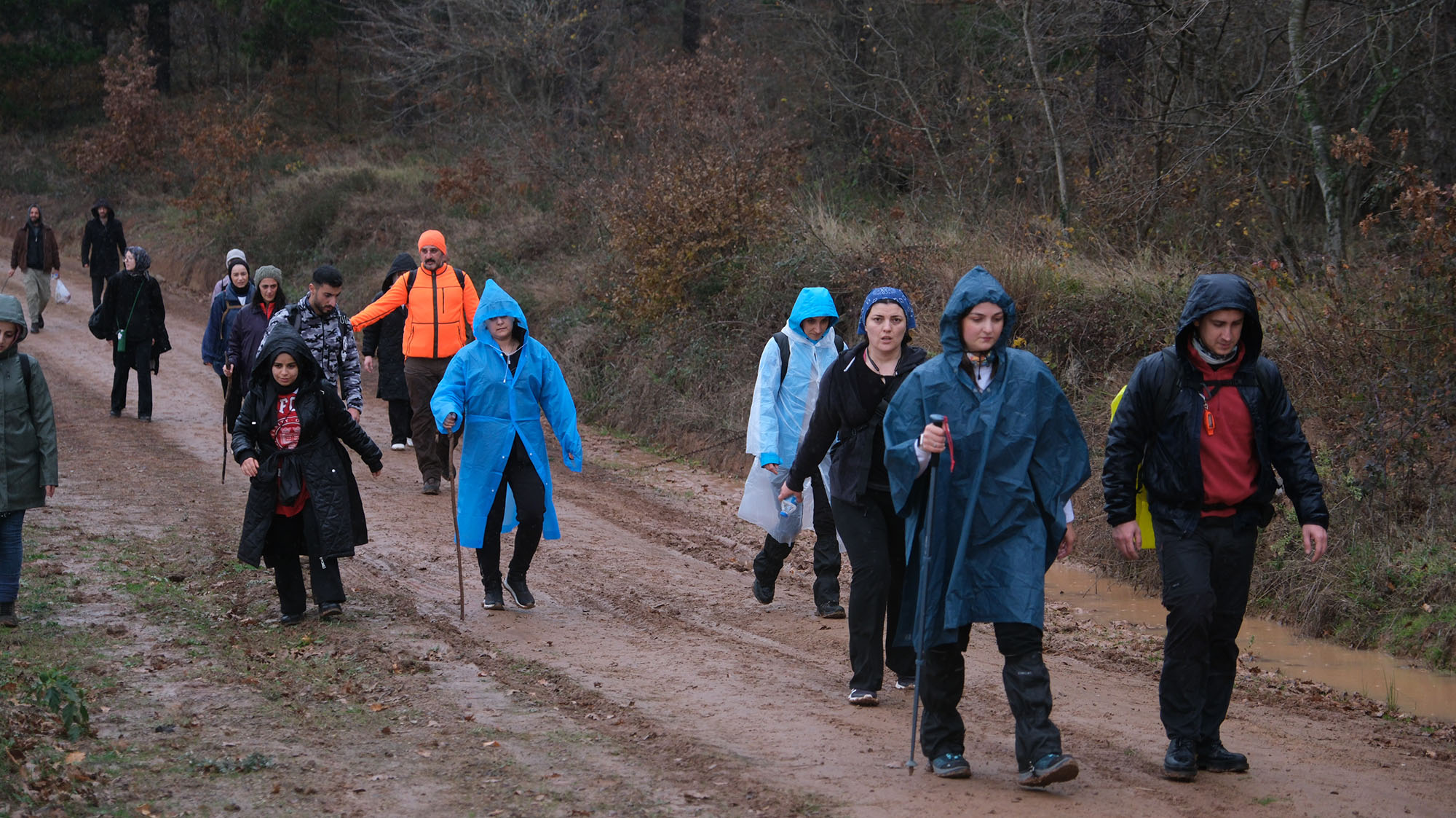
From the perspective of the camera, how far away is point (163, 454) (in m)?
13.2

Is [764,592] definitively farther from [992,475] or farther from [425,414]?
[425,414]

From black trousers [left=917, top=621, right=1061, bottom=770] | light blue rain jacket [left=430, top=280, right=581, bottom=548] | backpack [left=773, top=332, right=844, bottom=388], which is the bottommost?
black trousers [left=917, top=621, right=1061, bottom=770]

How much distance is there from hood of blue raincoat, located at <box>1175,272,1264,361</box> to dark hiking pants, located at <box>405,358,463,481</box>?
7943 millimetres

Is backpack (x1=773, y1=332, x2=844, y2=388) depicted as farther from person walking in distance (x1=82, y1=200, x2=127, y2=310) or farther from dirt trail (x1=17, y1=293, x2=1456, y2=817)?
person walking in distance (x1=82, y1=200, x2=127, y2=310)

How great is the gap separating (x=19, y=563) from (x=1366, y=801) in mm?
7144

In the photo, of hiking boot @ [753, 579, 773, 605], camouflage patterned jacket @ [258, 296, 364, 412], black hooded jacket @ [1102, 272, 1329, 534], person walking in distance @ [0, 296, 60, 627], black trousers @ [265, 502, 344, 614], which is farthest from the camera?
camouflage patterned jacket @ [258, 296, 364, 412]

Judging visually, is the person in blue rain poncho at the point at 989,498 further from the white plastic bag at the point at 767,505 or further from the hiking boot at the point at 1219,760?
the white plastic bag at the point at 767,505

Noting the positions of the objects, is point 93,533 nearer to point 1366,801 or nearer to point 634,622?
point 634,622

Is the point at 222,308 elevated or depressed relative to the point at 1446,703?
elevated

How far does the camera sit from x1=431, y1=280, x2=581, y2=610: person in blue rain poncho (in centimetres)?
817

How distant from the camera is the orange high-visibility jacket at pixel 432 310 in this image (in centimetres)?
1182

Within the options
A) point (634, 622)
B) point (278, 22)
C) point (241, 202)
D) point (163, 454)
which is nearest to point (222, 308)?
point (163, 454)

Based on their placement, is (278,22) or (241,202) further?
(278,22)

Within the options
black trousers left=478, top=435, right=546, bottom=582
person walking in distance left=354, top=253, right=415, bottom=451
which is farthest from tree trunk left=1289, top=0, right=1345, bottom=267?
person walking in distance left=354, top=253, right=415, bottom=451
